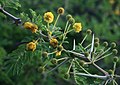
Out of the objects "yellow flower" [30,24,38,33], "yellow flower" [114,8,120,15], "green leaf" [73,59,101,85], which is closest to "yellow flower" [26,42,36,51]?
"yellow flower" [30,24,38,33]

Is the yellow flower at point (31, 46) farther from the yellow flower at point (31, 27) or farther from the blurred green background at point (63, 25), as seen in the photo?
the blurred green background at point (63, 25)

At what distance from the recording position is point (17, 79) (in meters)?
3.80

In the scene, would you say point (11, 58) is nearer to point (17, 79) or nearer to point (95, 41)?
point (95, 41)

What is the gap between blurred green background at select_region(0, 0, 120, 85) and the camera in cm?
380

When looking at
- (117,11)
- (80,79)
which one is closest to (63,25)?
(117,11)

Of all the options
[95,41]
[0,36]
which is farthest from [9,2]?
[0,36]

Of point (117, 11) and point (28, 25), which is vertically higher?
point (117, 11)

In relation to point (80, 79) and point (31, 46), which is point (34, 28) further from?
point (80, 79)

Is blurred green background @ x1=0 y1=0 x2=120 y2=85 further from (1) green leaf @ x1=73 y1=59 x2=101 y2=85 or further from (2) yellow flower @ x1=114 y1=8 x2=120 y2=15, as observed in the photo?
(1) green leaf @ x1=73 y1=59 x2=101 y2=85

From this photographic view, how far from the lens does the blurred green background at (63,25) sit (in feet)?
12.5

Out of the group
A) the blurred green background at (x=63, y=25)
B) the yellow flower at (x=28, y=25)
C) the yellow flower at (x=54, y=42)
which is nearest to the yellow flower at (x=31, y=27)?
the yellow flower at (x=28, y=25)

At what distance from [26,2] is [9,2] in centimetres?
233

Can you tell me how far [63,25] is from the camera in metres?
4.00

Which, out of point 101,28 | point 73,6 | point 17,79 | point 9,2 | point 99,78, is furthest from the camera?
point 73,6
